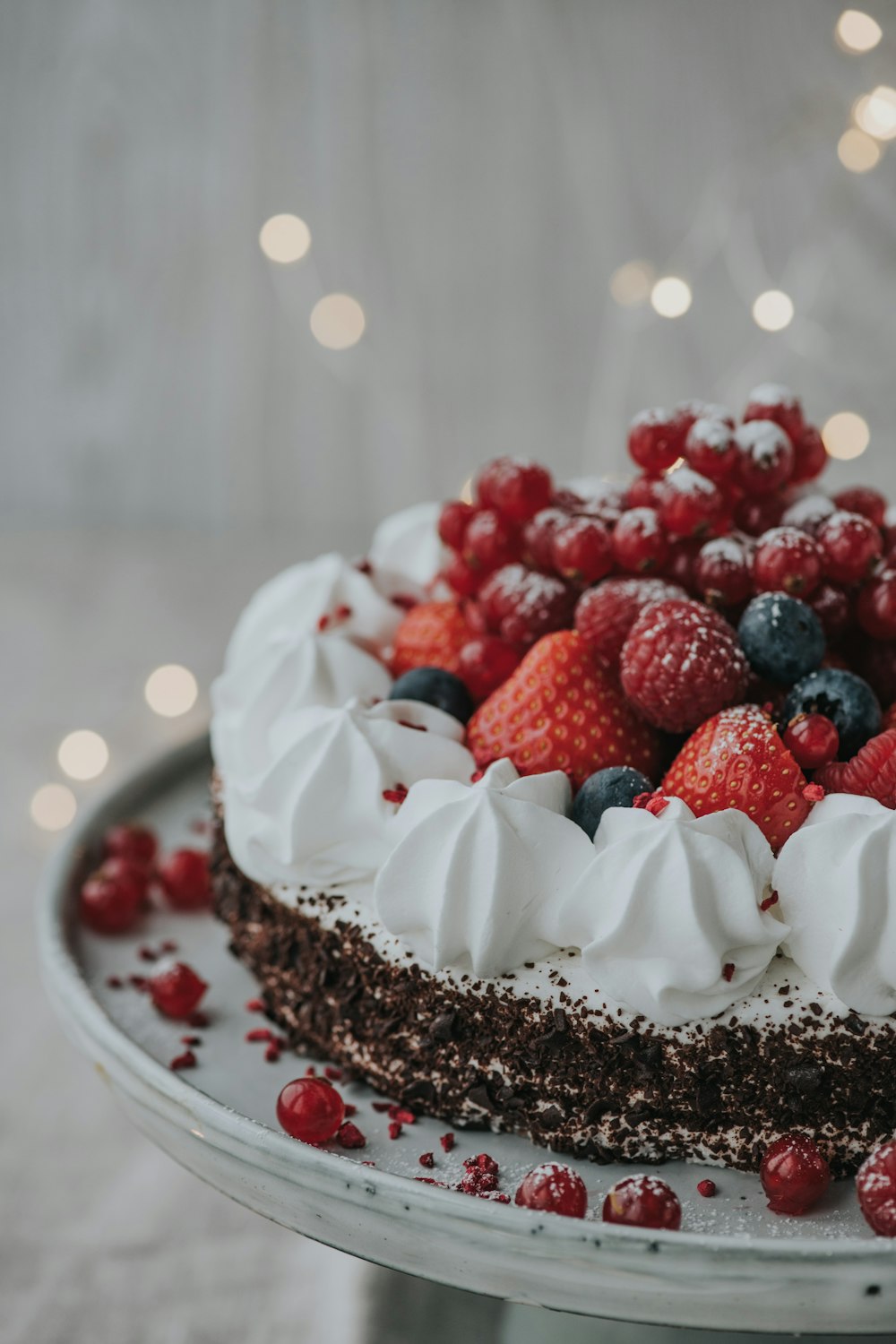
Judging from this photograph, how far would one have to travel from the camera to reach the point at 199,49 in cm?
302

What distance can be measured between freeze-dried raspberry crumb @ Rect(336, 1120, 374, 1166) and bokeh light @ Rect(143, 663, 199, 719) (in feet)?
4.61

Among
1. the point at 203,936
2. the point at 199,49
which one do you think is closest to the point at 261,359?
the point at 199,49

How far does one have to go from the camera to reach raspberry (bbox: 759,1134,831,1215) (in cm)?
102

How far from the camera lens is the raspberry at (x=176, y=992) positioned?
1358mm

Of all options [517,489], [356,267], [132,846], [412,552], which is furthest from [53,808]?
[356,267]

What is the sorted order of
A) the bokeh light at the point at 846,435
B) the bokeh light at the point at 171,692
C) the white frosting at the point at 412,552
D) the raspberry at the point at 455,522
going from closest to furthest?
the raspberry at the point at 455,522, the white frosting at the point at 412,552, the bokeh light at the point at 171,692, the bokeh light at the point at 846,435

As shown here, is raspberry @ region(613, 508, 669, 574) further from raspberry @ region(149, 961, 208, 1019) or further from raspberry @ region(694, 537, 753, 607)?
raspberry @ region(149, 961, 208, 1019)

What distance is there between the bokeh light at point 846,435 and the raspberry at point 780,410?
1546 mm

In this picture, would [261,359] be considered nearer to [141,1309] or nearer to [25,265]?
[25,265]

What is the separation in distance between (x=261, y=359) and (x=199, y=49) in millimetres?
691

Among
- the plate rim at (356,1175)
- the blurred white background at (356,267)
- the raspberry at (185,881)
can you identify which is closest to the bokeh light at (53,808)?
the blurred white background at (356,267)

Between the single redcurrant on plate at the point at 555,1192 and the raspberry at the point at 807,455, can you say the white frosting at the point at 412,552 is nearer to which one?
the raspberry at the point at 807,455

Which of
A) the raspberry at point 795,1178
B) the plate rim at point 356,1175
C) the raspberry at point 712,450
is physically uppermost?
the raspberry at point 712,450

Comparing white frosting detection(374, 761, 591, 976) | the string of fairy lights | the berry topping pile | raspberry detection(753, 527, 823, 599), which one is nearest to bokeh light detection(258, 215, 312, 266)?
the string of fairy lights
